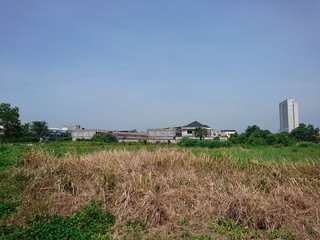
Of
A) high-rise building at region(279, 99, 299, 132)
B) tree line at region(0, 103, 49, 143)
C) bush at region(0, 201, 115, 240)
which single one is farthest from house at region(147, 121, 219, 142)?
bush at region(0, 201, 115, 240)

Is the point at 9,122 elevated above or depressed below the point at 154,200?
above

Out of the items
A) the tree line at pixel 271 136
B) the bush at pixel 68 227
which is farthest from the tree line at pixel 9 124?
the bush at pixel 68 227

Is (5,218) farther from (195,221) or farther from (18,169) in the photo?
(195,221)

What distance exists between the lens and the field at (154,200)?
4.48 m

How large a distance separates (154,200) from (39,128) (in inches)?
2010

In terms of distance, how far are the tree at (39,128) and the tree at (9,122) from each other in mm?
11913

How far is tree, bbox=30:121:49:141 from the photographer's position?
50812 mm

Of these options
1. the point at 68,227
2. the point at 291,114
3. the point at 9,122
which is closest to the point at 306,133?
the point at 291,114

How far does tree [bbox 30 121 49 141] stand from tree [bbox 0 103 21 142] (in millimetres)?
11913

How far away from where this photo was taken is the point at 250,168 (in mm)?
8031

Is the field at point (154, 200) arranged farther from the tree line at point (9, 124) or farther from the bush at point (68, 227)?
the tree line at point (9, 124)

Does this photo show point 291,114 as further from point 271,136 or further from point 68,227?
point 68,227

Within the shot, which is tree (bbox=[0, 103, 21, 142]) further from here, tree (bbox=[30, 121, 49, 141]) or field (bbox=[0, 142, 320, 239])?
field (bbox=[0, 142, 320, 239])

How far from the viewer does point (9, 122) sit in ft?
124
